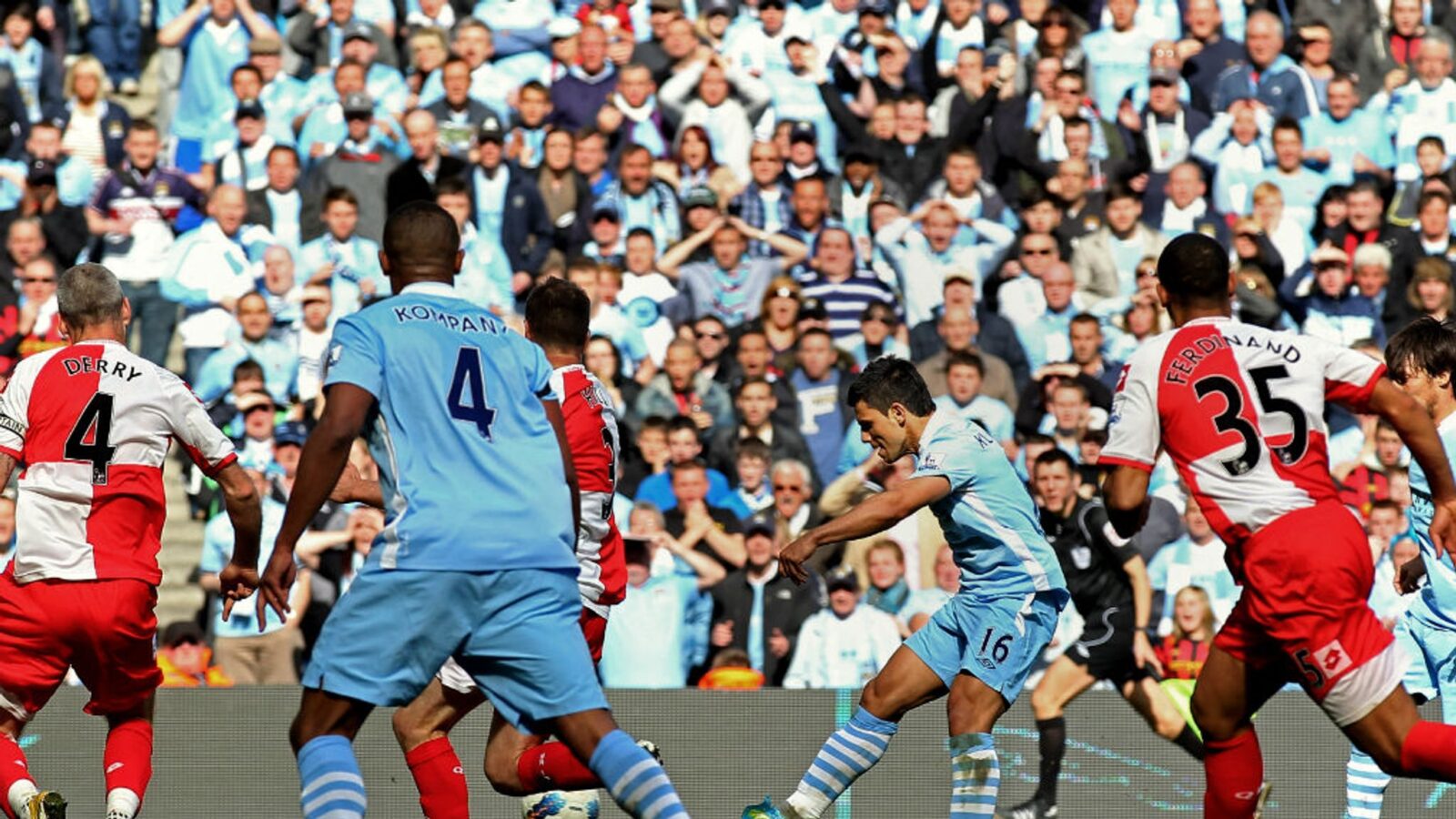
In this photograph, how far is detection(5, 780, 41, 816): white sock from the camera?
27.9ft

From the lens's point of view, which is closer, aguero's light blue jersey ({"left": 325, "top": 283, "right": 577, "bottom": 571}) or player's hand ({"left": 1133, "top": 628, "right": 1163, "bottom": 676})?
aguero's light blue jersey ({"left": 325, "top": 283, "right": 577, "bottom": 571})

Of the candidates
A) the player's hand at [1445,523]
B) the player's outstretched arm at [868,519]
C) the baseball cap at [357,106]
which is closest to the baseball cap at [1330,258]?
the baseball cap at [357,106]

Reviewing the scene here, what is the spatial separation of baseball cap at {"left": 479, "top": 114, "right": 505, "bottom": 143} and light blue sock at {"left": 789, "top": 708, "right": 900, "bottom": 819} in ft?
28.4

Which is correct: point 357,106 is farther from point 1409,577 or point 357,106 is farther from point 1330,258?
point 1409,577

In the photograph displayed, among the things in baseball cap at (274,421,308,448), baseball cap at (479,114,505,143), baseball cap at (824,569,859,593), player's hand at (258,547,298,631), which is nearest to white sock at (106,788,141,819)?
player's hand at (258,547,298,631)

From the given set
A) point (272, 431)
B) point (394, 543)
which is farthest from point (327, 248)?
point (394, 543)

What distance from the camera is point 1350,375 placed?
305 inches

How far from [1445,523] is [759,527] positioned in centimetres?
637

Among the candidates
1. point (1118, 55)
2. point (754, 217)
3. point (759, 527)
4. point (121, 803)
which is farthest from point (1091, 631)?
point (1118, 55)

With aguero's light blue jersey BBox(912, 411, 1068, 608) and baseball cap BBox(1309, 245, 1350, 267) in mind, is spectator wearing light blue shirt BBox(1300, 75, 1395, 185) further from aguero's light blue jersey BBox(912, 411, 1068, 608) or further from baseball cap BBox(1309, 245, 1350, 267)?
aguero's light blue jersey BBox(912, 411, 1068, 608)

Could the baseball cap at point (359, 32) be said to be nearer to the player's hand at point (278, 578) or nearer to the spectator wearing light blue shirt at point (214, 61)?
the spectator wearing light blue shirt at point (214, 61)

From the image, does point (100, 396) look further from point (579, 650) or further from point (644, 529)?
point (644, 529)

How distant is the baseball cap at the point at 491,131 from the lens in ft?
55.0

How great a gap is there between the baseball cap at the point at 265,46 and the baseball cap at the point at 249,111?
0.63 meters
